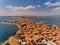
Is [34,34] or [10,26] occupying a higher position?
[10,26]

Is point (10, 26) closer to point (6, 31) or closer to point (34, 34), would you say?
point (6, 31)

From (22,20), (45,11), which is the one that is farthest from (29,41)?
(45,11)

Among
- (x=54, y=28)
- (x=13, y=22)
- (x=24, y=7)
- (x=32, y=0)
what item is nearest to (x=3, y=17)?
(x=13, y=22)

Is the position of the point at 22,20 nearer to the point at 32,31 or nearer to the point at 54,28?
the point at 32,31

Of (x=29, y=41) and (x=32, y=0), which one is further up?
(x=32, y=0)

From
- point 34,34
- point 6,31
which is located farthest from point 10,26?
point 34,34

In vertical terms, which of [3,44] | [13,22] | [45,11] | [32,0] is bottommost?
[3,44]
